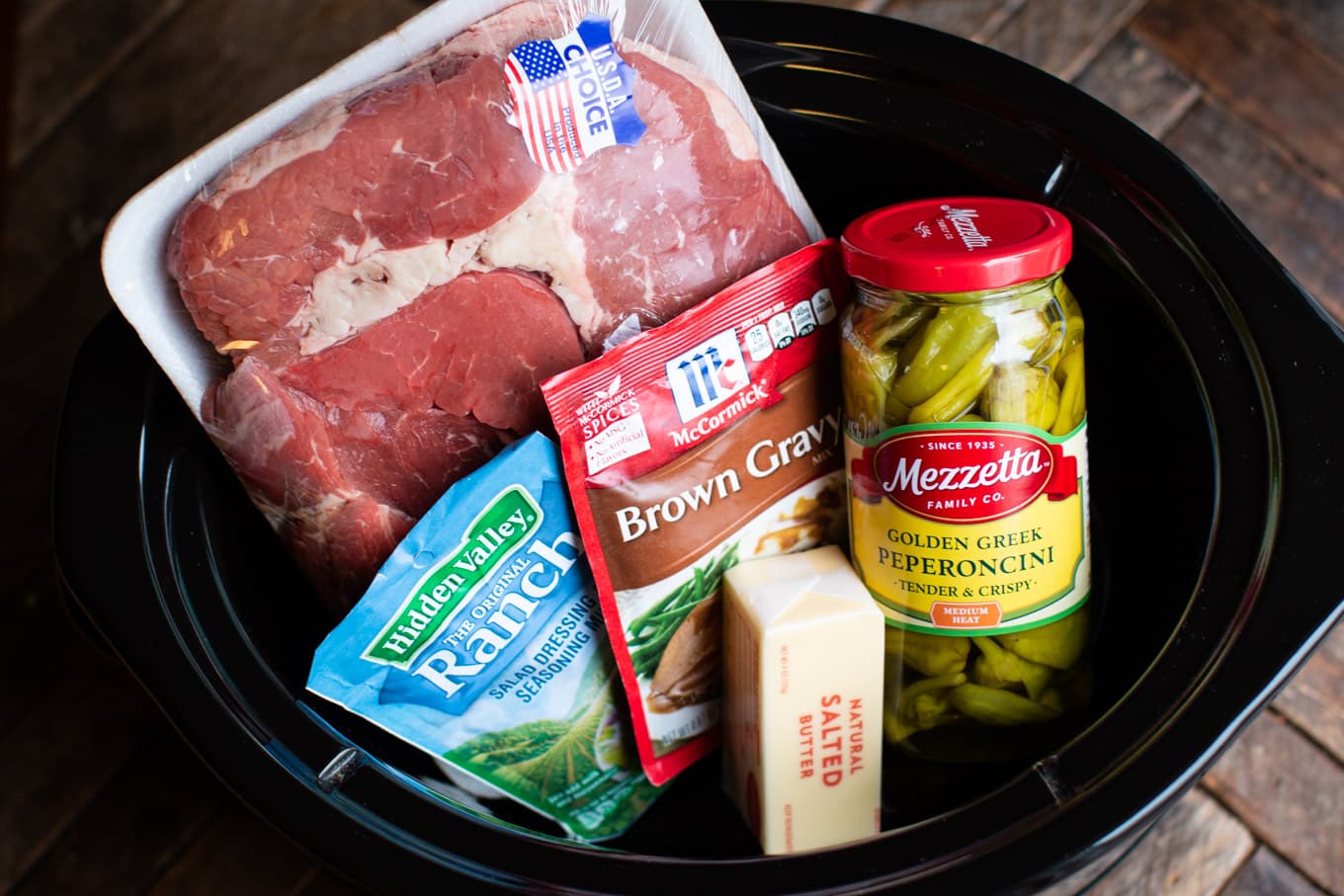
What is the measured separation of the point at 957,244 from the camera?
69 centimetres

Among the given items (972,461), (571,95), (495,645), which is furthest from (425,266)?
(972,461)

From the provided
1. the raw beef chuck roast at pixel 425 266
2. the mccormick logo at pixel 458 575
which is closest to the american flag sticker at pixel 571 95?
the raw beef chuck roast at pixel 425 266

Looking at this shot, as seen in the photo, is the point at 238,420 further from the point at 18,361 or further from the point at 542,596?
the point at 18,361

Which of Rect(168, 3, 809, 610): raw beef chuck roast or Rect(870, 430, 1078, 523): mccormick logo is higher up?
Rect(168, 3, 809, 610): raw beef chuck roast

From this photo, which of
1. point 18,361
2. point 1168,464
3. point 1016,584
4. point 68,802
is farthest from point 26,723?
point 1168,464

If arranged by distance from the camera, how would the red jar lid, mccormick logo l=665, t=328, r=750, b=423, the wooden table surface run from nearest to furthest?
the red jar lid
mccormick logo l=665, t=328, r=750, b=423
the wooden table surface

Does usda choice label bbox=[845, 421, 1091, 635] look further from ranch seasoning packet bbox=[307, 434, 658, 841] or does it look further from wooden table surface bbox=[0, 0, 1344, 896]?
wooden table surface bbox=[0, 0, 1344, 896]

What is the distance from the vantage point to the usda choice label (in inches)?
27.6

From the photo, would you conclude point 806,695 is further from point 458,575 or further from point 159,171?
point 159,171

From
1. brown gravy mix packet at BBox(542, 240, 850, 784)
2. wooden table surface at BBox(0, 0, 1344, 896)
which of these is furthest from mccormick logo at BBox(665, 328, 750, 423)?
wooden table surface at BBox(0, 0, 1344, 896)

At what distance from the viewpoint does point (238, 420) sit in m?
0.73

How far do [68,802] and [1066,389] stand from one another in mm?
986

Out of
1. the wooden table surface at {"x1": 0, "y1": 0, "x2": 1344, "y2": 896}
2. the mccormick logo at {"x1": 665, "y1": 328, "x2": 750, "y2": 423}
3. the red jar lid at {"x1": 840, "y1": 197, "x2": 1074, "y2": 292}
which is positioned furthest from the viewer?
the wooden table surface at {"x1": 0, "y1": 0, "x2": 1344, "y2": 896}

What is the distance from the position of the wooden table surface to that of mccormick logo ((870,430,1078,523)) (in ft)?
1.39
